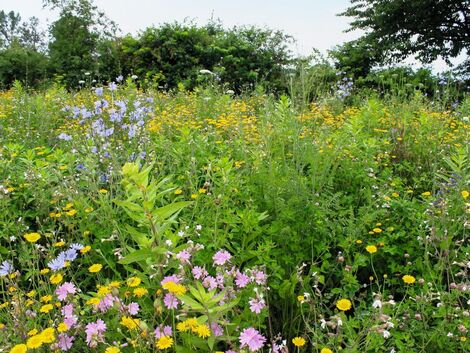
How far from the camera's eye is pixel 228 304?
4.74 feet

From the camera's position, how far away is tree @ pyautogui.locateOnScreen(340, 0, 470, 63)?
→ 49.3ft

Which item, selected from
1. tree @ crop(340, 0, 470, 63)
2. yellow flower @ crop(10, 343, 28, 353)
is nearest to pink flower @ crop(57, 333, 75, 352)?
yellow flower @ crop(10, 343, 28, 353)

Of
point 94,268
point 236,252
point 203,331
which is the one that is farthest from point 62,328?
point 236,252

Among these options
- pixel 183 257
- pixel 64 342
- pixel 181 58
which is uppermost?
pixel 181 58

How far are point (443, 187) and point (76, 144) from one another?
8.80ft

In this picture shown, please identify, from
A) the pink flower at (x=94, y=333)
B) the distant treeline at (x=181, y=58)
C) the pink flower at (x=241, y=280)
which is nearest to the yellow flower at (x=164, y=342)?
the pink flower at (x=94, y=333)

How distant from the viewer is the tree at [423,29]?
15.0 metres

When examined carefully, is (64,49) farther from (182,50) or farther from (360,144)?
(360,144)

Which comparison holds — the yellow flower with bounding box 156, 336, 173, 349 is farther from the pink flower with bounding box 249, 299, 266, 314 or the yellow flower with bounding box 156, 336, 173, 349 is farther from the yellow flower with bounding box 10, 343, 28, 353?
the yellow flower with bounding box 10, 343, 28, 353

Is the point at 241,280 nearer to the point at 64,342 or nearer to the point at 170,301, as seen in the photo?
the point at 170,301

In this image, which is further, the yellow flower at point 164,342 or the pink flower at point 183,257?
the pink flower at point 183,257

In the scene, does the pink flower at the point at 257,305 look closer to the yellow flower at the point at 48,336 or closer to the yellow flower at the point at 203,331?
the yellow flower at the point at 203,331

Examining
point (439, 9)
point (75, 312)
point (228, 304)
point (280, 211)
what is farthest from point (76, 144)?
point (439, 9)

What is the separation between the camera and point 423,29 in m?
15.5
